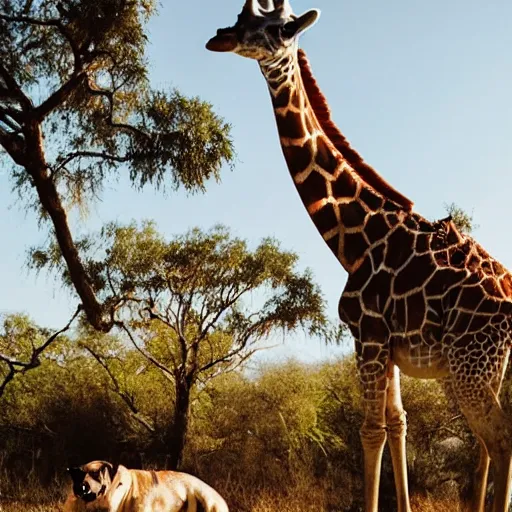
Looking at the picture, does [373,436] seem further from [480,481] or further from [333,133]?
[333,133]

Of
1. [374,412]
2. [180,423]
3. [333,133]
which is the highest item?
[333,133]

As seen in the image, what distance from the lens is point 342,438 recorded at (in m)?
13.7

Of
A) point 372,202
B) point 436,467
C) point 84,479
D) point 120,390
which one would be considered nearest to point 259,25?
point 372,202

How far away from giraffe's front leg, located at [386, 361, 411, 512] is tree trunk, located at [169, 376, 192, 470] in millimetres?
9019

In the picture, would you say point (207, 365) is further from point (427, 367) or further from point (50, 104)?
point (427, 367)

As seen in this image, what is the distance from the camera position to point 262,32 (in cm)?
457

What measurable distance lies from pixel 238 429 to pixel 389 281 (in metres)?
10.5

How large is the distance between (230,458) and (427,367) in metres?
10.3

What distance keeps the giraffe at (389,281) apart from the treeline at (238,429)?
770 cm

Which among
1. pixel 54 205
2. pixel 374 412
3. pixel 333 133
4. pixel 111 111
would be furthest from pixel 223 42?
pixel 111 111

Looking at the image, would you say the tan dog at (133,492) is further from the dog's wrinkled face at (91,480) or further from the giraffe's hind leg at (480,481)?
the giraffe's hind leg at (480,481)

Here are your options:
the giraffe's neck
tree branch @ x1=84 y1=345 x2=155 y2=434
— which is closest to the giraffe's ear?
the giraffe's neck

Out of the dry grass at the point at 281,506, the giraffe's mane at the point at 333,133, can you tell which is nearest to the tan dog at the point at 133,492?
the giraffe's mane at the point at 333,133

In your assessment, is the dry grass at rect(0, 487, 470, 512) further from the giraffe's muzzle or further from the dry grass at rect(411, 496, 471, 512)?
the giraffe's muzzle
